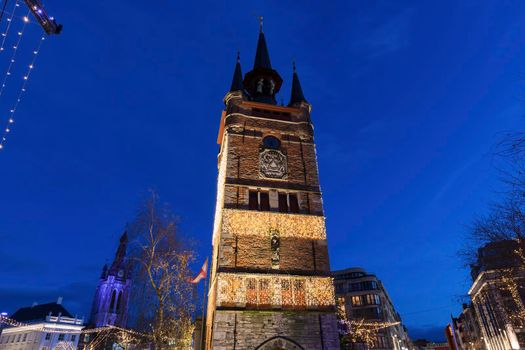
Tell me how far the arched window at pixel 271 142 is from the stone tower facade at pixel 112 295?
50.0m

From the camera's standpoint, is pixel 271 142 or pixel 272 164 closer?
pixel 272 164

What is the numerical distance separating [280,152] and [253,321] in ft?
37.5

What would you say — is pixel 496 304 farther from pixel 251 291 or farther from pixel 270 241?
pixel 251 291

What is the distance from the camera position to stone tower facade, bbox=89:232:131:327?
65.8 metres

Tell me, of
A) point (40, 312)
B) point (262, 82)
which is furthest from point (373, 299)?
point (40, 312)

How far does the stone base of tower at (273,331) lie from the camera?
17.2 meters

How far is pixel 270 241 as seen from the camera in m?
20.3

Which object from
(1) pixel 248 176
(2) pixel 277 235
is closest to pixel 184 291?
(2) pixel 277 235

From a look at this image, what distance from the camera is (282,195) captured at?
73.4 feet

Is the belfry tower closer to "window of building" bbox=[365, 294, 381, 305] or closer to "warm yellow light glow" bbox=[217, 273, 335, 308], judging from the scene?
"warm yellow light glow" bbox=[217, 273, 335, 308]

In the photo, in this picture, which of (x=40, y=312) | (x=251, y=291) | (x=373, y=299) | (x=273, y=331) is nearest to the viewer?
(x=273, y=331)

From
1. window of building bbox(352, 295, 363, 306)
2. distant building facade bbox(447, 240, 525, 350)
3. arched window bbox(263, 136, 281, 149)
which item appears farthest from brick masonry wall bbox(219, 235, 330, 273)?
window of building bbox(352, 295, 363, 306)

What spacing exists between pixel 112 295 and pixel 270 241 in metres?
61.4

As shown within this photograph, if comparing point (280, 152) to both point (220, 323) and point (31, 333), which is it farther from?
point (31, 333)
